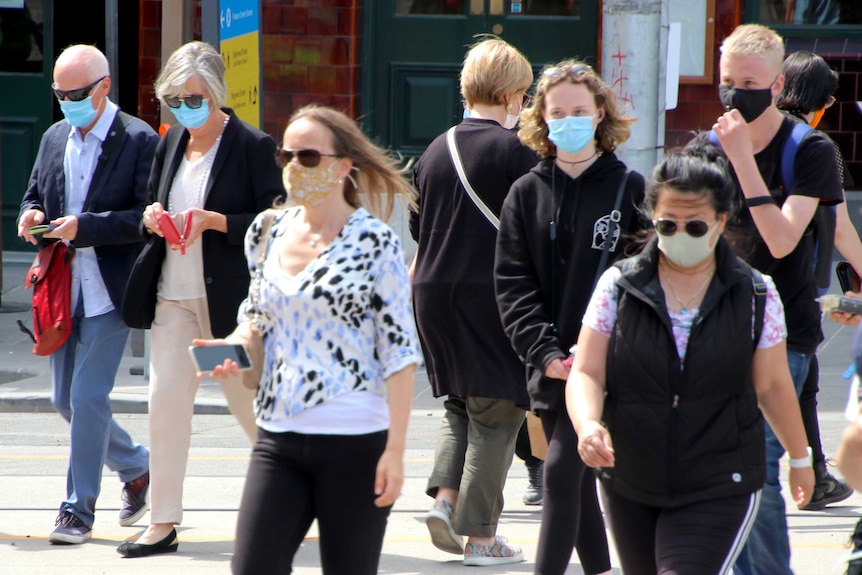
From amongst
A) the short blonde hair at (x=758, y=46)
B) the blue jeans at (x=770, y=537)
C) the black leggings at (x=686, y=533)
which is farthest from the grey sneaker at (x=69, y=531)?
the short blonde hair at (x=758, y=46)

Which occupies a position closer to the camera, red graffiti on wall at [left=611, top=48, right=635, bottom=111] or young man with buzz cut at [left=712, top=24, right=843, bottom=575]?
young man with buzz cut at [left=712, top=24, right=843, bottom=575]

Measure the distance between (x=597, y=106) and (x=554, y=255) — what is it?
54 cm

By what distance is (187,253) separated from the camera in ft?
18.3

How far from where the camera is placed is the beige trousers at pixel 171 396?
5.59 m

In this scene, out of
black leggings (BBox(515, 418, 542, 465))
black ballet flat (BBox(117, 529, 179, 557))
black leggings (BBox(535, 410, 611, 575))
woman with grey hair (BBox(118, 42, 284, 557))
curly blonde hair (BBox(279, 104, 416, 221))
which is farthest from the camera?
black leggings (BBox(515, 418, 542, 465))

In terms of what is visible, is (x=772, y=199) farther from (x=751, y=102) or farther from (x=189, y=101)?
(x=189, y=101)

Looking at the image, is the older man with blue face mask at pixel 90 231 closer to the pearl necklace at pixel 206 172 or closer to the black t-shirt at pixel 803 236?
the pearl necklace at pixel 206 172

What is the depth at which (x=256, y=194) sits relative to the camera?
5574 millimetres

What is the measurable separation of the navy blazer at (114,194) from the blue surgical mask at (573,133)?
2014mm

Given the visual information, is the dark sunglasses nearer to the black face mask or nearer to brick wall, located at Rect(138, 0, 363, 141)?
the black face mask

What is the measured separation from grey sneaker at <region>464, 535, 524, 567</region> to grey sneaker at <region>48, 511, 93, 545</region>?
163 cm

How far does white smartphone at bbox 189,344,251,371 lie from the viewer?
3809 millimetres

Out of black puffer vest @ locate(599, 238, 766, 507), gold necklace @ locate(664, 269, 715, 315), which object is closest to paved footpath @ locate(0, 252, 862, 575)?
black puffer vest @ locate(599, 238, 766, 507)

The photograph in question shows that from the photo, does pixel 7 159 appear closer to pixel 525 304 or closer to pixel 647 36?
pixel 647 36
